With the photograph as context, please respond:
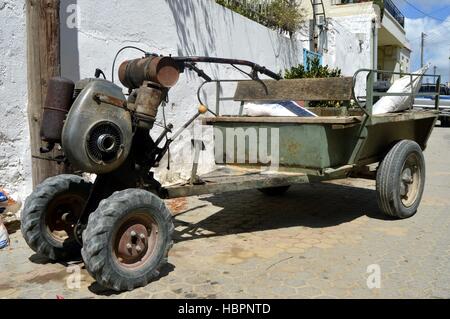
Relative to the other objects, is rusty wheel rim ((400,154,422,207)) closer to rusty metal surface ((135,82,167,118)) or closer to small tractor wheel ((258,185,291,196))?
small tractor wheel ((258,185,291,196))

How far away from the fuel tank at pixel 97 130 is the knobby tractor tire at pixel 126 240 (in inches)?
10.4

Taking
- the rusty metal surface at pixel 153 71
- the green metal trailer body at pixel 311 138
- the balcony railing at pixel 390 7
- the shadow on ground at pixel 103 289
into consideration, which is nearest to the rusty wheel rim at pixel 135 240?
the shadow on ground at pixel 103 289

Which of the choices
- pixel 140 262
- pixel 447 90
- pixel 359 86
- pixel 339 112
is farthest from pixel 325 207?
pixel 447 90

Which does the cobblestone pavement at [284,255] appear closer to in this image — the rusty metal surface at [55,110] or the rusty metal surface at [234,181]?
the rusty metal surface at [234,181]

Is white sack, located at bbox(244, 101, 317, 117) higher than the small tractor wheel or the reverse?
higher

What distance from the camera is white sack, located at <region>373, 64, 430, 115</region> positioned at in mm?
5262

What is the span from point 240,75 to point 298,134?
4071 millimetres

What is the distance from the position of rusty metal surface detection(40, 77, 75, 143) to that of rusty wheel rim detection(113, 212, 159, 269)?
76 centimetres

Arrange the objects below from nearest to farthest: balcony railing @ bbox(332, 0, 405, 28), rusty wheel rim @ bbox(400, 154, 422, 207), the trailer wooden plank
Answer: the trailer wooden plank → rusty wheel rim @ bbox(400, 154, 422, 207) → balcony railing @ bbox(332, 0, 405, 28)

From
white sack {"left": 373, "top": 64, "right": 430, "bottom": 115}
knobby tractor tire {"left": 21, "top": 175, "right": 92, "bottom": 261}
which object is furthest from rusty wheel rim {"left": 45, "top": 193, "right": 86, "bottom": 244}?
white sack {"left": 373, "top": 64, "right": 430, "bottom": 115}

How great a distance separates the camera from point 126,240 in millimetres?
3248

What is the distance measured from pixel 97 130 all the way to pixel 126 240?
773 mm

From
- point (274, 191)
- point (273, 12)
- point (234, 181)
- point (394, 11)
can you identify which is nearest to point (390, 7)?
point (394, 11)

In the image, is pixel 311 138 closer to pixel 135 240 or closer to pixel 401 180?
pixel 401 180
